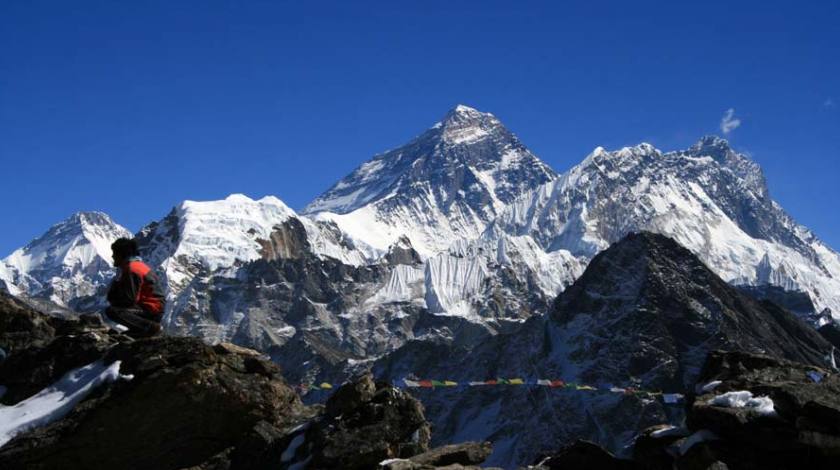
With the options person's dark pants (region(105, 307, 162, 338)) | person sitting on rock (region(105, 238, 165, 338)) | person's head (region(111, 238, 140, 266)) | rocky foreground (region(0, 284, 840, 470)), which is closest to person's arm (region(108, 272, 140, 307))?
person sitting on rock (region(105, 238, 165, 338))

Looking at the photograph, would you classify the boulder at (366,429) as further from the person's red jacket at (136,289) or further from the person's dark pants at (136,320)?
the person's red jacket at (136,289)

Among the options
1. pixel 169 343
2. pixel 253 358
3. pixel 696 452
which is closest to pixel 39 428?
pixel 169 343

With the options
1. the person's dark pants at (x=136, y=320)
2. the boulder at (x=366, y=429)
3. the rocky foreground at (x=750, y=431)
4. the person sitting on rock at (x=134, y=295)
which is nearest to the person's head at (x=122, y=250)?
the person sitting on rock at (x=134, y=295)

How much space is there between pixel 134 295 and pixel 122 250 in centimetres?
108

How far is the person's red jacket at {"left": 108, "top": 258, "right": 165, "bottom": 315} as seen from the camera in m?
22.5

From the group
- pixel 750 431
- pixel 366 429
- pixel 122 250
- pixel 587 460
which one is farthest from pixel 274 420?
pixel 750 431

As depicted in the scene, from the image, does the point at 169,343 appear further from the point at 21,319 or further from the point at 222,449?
the point at 21,319

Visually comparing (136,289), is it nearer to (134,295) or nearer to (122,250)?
(134,295)

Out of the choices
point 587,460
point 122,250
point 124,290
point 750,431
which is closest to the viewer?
point 750,431

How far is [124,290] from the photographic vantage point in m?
22.8

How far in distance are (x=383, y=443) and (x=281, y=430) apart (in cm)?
283

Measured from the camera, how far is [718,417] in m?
18.7

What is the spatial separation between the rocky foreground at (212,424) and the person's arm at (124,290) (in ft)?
3.82

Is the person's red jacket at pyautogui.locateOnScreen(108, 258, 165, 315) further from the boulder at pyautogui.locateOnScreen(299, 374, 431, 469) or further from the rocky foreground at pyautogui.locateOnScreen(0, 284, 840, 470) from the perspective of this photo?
the boulder at pyautogui.locateOnScreen(299, 374, 431, 469)
